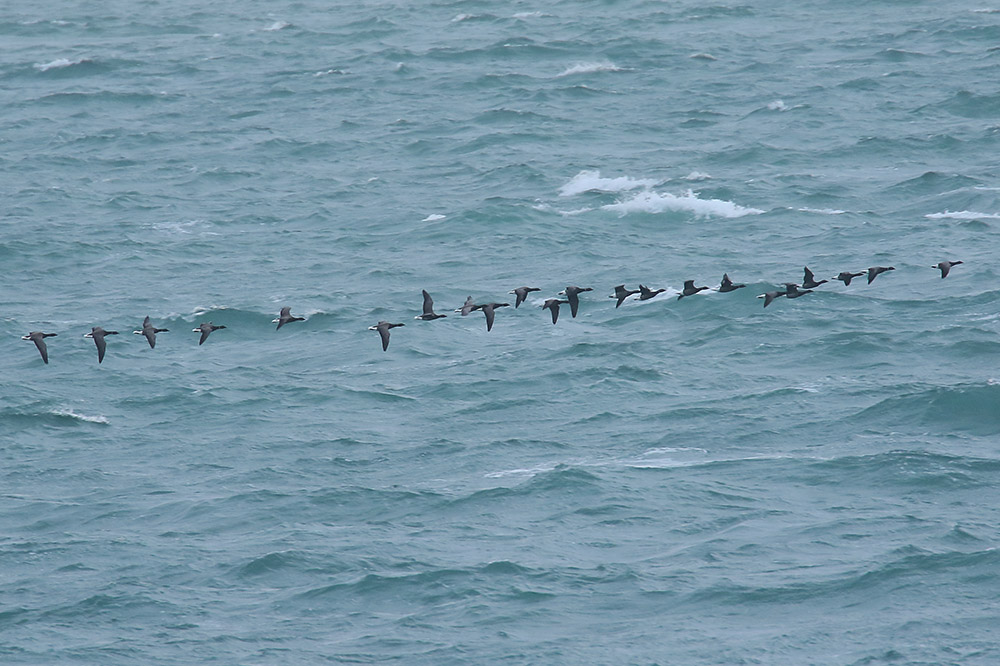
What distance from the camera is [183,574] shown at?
59781mm

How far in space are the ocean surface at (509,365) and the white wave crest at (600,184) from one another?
385 millimetres

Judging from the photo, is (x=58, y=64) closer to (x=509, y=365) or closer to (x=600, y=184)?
(x=600, y=184)

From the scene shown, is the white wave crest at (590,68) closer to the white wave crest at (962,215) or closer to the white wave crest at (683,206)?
the white wave crest at (683,206)

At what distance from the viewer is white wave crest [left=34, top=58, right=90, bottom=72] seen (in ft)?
443

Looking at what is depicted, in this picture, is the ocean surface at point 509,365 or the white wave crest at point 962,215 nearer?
the ocean surface at point 509,365

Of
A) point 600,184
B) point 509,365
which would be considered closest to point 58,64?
point 600,184

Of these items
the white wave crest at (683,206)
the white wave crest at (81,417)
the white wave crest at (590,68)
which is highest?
the white wave crest at (590,68)

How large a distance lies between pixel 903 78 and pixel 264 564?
249ft

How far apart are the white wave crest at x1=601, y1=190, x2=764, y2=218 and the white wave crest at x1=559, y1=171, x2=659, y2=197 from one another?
204cm

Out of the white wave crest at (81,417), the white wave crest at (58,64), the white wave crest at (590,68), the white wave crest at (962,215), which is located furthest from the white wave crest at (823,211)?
the white wave crest at (58,64)

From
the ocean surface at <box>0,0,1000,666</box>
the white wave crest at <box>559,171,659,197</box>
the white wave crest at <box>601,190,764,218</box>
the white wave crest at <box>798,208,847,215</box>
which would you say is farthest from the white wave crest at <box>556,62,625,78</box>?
the white wave crest at <box>798,208,847,215</box>

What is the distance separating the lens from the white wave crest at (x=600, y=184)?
99219mm

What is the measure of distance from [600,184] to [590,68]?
102ft

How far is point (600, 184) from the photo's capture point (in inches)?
3944
